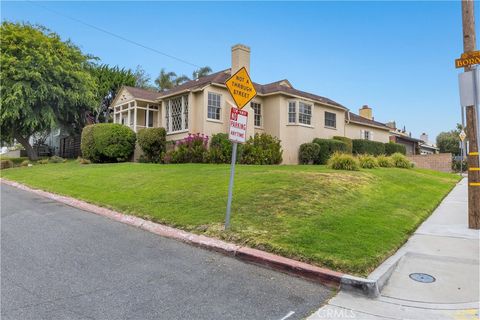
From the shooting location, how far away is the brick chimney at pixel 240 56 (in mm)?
19477

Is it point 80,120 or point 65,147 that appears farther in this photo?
point 65,147

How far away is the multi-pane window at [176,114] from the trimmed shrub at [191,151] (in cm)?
162

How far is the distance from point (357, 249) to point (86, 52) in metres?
32.8

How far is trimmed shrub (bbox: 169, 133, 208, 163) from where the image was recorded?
720 inches

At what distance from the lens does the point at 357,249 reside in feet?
18.2

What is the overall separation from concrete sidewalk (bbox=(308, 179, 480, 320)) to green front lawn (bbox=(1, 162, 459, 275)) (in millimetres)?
316

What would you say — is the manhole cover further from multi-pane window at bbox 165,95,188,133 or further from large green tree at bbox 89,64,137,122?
large green tree at bbox 89,64,137,122

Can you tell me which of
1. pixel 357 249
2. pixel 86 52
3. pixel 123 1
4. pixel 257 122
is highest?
pixel 86 52

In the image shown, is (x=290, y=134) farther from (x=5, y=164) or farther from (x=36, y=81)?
(x=5, y=164)

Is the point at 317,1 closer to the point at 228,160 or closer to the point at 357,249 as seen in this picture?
the point at 228,160

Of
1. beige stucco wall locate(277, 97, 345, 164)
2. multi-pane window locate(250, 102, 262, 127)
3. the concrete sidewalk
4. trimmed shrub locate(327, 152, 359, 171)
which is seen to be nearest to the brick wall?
beige stucco wall locate(277, 97, 345, 164)

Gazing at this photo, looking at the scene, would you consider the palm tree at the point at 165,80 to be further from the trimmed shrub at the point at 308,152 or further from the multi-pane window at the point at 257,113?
the trimmed shrub at the point at 308,152

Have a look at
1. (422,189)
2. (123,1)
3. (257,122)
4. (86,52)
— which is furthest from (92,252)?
(86,52)

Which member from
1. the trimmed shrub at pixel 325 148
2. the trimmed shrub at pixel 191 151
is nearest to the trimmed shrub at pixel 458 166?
the trimmed shrub at pixel 325 148
